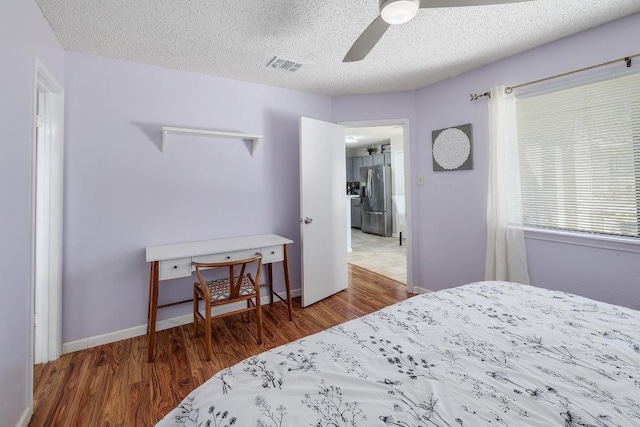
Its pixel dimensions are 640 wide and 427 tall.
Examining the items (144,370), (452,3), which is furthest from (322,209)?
(452,3)

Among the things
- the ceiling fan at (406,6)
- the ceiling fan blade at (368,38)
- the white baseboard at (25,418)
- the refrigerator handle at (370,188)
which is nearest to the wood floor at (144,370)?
the white baseboard at (25,418)

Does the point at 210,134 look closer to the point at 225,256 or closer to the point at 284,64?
the point at 284,64

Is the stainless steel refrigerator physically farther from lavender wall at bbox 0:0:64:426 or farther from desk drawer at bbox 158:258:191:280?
lavender wall at bbox 0:0:64:426

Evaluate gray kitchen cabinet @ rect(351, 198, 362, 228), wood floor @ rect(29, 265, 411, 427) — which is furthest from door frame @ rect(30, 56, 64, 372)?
gray kitchen cabinet @ rect(351, 198, 362, 228)

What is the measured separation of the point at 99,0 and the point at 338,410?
7.77 feet

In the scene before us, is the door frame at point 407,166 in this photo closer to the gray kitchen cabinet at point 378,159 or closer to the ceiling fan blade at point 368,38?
the ceiling fan blade at point 368,38

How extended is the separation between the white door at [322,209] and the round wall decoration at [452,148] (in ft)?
3.38

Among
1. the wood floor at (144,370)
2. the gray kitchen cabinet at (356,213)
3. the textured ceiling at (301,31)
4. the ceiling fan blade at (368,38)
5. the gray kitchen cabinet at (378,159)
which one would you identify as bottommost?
the wood floor at (144,370)

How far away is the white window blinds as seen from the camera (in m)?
1.96

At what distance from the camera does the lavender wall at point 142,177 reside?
2.28 m

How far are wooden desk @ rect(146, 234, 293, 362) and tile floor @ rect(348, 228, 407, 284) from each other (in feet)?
6.60

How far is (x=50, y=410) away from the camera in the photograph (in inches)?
64.9

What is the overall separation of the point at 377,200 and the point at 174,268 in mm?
5716

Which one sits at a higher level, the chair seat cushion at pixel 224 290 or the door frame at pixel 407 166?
the door frame at pixel 407 166
